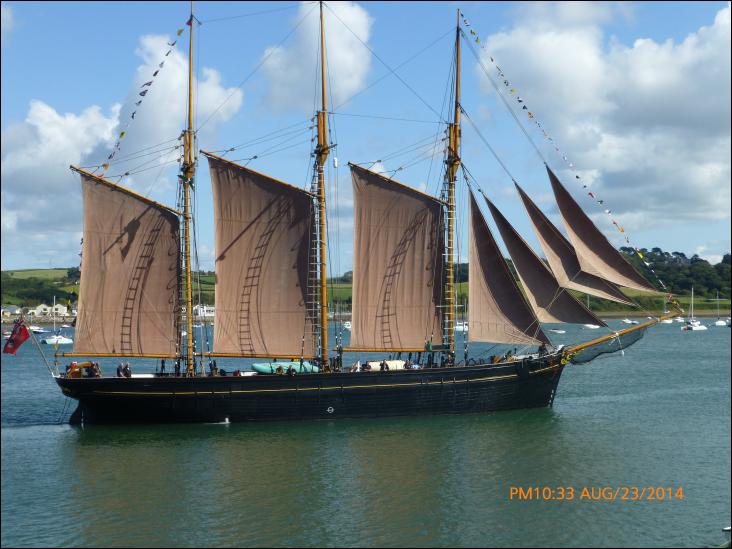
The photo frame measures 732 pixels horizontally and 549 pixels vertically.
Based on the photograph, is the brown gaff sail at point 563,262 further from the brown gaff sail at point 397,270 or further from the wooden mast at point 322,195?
the wooden mast at point 322,195

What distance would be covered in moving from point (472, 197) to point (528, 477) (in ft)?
66.6

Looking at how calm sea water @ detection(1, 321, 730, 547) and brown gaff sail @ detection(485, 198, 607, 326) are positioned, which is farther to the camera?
brown gaff sail @ detection(485, 198, 607, 326)

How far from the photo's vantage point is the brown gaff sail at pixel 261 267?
4912 centimetres

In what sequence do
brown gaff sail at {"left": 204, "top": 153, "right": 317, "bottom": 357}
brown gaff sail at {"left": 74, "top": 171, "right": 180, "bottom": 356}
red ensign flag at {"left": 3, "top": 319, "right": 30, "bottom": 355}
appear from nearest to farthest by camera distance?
red ensign flag at {"left": 3, "top": 319, "right": 30, "bottom": 355}, brown gaff sail at {"left": 74, "top": 171, "right": 180, "bottom": 356}, brown gaff sail at {"left": 204, "top": 153, "right": 317, "bottom": 357}

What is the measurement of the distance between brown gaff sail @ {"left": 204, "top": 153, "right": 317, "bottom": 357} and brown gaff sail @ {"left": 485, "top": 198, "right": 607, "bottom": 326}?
1223 cm

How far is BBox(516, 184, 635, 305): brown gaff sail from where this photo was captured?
48062mm

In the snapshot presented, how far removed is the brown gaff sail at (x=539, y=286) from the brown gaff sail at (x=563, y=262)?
0.68 metres

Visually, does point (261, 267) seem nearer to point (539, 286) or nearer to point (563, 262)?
point (539, 286)

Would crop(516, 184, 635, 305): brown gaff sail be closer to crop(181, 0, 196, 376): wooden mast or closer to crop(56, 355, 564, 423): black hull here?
crop(56, 355, 564, 423): black hull

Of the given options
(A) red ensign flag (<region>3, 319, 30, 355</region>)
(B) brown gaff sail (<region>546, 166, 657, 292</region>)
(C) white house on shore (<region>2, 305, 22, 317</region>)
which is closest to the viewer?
(A) red ensign flag (<region>3, 319, 30, 355</region>)

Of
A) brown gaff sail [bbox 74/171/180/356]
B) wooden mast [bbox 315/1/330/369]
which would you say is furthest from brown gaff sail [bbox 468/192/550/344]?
brown gaff sail [bbox 74/171/180/356]

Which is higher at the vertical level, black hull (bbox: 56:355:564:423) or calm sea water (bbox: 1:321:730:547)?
black hull (bbox: 56:355:564:423)
